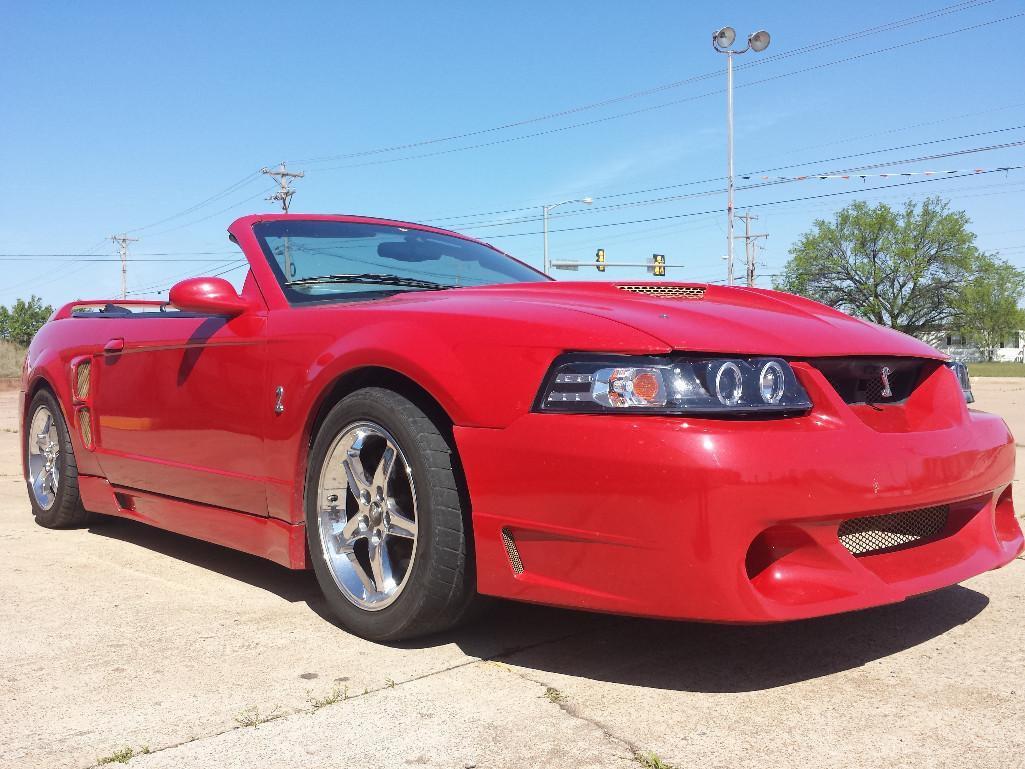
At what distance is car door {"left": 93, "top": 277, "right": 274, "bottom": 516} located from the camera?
3.32 m

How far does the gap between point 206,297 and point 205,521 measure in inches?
33.5

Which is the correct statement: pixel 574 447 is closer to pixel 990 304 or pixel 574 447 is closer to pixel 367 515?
pixel 367 515

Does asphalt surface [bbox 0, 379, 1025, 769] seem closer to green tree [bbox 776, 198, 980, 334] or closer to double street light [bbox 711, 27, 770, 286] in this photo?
double street light [bbox 711, 27, 770, 286]

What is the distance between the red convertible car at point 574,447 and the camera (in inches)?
87.6

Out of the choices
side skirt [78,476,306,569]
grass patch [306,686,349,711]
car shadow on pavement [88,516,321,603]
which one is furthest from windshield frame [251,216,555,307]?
grass patch [306,686,349,711]

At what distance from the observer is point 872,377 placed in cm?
263

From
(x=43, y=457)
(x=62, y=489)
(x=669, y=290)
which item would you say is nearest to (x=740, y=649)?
(x=669, y=290)

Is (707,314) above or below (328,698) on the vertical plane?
above

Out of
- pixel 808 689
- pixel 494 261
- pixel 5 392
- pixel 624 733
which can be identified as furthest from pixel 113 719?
pixel 5 392

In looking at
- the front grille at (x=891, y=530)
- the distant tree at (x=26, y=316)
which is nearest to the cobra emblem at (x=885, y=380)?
the front grille at (x=891, y=530)

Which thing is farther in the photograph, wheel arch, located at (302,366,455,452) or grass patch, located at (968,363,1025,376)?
grass patch, located at (968,363,1025,376)

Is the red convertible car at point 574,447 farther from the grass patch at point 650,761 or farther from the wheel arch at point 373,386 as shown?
the grass patch at point 650,761

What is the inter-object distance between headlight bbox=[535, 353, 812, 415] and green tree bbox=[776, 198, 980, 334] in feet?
200

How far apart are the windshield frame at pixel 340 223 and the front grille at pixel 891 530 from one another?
1.71 meters
